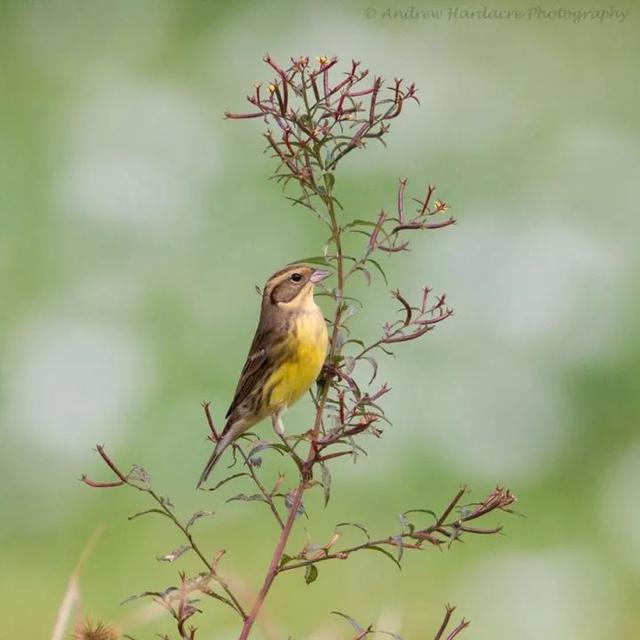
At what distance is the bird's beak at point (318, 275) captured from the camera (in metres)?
2.53

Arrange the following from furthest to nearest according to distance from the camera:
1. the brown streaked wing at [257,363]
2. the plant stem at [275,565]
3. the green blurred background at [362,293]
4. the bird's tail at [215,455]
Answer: the green blurred background at [362,293]
the brown streaked wing at [257,363]
the bird's tail at [215,455]
the plant stem at [275,565]

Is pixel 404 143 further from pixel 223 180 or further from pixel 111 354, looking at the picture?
pixel 111 354

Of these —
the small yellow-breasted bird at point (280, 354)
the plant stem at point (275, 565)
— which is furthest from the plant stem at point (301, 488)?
the small yellow-breasted bird at point (280, 354)

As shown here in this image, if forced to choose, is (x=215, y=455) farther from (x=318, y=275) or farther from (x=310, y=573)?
(x=310, y=573)

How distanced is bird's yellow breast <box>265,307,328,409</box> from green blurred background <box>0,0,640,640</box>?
4.39ft

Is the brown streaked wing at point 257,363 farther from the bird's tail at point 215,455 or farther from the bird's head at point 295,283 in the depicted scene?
the bird's head at point 295,283

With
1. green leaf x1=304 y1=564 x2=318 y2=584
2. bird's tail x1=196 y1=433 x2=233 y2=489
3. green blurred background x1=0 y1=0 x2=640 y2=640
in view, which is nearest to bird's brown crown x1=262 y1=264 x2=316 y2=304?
bird's tail x1=196 y1=433 x2=233 y2=489

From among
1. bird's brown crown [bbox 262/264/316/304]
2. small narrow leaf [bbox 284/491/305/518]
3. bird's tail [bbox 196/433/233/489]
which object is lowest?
small narrow leaf [bbox 284/491/305/518]

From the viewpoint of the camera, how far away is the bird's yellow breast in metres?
2.50

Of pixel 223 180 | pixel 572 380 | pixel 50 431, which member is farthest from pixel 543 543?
pixel 223 180

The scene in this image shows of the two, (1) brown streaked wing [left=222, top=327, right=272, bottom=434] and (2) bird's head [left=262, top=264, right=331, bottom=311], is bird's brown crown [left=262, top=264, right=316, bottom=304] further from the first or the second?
(1) brown streaked wing [left=222, top=327, right=272, bottom=434]

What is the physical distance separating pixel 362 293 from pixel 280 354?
304cm

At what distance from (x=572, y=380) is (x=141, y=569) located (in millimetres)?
1979

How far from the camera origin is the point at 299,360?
2570 millimetres
